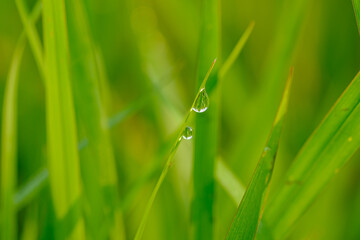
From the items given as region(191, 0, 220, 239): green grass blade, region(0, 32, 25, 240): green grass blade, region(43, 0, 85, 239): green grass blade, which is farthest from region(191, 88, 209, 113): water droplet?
region(0, 32, 25, 240): green grass blade

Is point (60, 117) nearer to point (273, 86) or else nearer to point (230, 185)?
point (230, 185)

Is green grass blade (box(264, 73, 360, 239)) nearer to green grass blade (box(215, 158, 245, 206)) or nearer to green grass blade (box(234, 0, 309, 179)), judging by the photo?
green grass blade (box(215, 158, 245, 206))

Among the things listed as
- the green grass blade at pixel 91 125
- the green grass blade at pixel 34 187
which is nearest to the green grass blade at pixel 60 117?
the green grass blade at pixel 91 125

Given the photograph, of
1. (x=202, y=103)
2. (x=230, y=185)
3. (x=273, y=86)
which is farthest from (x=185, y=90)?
(x=202, y=103)

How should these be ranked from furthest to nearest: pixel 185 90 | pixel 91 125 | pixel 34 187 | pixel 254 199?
1. pixel 185 90
2. pixel 34 187
3. pixel 91 125
4. pixel 254 199

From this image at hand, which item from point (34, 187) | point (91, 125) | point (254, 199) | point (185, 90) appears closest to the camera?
point (254, 199)
